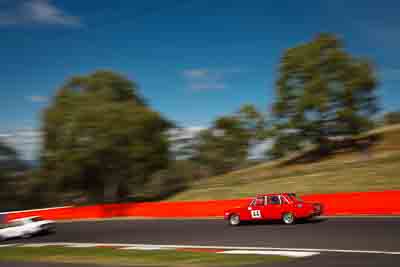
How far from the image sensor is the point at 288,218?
20141mm

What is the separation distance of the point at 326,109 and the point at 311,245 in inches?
1562

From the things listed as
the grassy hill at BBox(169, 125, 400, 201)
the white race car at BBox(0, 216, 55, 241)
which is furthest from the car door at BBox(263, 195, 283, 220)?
the grassy hill at BBox(169, 125, 400, 201)

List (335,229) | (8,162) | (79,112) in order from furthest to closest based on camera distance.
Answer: (8,162) < (79,112) < (335,229)

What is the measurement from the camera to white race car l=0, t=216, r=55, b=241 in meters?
24.7

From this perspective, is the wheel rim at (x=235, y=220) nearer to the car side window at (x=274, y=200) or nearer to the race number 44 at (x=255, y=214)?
the race number 44 at (x=255, y=214)

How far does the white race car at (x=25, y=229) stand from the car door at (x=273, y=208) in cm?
1165

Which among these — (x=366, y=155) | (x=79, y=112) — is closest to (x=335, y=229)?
(x=79, y=112)

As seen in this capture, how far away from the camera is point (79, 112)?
4203 centimetres

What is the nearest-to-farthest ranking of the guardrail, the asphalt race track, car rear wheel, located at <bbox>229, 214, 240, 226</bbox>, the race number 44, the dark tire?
the asphalt race track < the dark tire < the race number 44 < the guardrail < car rear wheel, located at <bbox>229, 214, 240, 226</bbox>

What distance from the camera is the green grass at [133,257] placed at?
11.6 metres

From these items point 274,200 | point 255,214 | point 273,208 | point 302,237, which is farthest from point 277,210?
point 302,237

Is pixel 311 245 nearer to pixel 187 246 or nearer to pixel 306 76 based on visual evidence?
pixel 187 246

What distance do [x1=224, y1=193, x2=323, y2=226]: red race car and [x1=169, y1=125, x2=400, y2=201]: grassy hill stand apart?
12660mm

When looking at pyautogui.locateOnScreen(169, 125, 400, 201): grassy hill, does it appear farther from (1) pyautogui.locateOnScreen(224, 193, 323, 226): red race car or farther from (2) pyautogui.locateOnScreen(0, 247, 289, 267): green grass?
(2) pyautogui.locateOnScreen(0, 247, 289, 267): green grass
